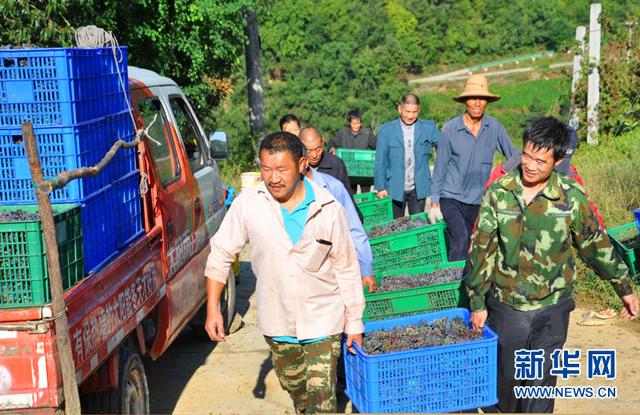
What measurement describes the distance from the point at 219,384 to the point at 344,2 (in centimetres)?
6322

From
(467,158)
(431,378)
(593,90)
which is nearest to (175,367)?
(431,378)

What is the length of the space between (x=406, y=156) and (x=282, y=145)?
16.3 feet

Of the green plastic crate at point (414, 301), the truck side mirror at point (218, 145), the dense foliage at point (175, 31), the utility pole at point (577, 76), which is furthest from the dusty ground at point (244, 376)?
the utility pole at point (577, 76)

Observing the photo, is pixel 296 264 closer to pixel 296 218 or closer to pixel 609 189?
pixel 296 218

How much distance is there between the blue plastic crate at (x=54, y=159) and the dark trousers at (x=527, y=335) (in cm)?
243

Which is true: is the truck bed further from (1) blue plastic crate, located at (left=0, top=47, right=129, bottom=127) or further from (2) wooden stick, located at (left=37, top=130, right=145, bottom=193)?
(1) blue plastic crate, located at (left=0, top=47, right=129, bottom=127)

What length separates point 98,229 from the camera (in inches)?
180

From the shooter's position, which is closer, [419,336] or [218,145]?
[419,336]


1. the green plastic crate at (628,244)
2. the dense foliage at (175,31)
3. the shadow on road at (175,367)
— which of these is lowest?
the shadow on road at (175,367)

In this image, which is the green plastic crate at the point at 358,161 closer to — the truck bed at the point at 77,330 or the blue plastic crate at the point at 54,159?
the truck bed at the point at 77,330

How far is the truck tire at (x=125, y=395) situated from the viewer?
15.1ft

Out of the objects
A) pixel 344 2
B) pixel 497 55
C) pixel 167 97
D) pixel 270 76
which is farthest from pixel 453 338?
pixel 497 55

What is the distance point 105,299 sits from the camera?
4410mm

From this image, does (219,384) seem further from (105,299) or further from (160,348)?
(105,299)
